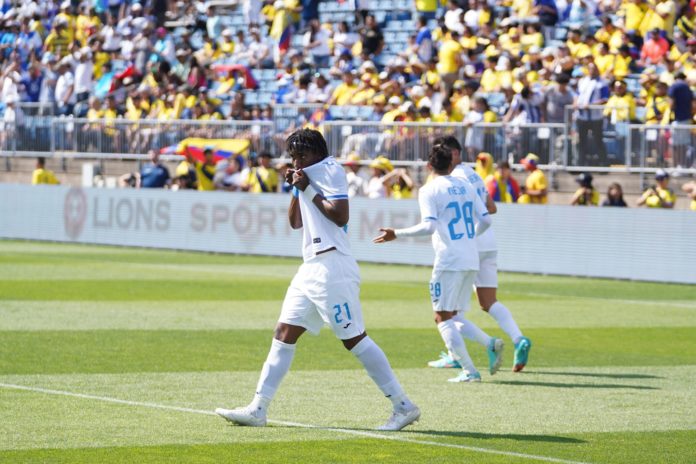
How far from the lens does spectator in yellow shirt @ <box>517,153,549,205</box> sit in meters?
25.7

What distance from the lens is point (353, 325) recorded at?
9609 mm

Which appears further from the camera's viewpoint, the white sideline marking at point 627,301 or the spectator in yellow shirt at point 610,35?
the spectator in yellow shirt at point 610,35

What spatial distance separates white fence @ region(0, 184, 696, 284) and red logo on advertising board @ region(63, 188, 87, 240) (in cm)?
2

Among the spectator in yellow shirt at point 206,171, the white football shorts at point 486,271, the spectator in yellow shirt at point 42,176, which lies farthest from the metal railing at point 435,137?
the white football shorts at point 486,271

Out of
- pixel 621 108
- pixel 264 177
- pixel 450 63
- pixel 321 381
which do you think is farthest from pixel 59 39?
pixel 321 381

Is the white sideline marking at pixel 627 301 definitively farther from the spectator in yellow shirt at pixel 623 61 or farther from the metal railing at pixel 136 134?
the metal railing at pixel 136 134

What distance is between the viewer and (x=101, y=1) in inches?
1684

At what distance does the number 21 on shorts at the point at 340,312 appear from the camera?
956 centimetres

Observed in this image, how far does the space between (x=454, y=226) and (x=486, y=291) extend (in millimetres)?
1429

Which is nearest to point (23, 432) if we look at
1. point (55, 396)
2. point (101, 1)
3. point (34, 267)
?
point (55, 396)

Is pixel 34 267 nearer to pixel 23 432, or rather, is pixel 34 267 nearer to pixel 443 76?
pixel 443 76

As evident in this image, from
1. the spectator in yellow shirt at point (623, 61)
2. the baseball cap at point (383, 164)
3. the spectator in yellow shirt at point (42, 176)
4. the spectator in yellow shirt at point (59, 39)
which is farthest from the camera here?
the spectator in yellow shirt at point (59, 39)

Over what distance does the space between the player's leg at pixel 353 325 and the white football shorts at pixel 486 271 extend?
4170 millimetres

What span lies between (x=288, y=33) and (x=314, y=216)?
27.5 meters
